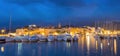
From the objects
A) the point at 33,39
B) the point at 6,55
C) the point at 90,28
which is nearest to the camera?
the point at 6,55

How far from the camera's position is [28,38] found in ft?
255

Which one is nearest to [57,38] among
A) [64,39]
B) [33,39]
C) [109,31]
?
[64,39]

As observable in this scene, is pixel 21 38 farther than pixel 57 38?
No

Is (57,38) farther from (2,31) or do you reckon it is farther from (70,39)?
(2,31)

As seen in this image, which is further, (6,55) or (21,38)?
(21,38)

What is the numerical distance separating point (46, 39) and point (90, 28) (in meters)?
121

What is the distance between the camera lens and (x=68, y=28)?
535ft

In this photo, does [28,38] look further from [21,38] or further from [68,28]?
[68,28]

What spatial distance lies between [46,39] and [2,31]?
30.1 metres

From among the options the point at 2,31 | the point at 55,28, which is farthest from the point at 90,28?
the point at 2,31

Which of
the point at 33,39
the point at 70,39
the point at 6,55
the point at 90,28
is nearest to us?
the point at 6,55

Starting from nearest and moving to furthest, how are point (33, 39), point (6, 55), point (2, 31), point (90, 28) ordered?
point (6, 55)
point (33, 39)
point (2, 31)
point (90, 28)

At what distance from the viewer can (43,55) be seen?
41094 millimetres

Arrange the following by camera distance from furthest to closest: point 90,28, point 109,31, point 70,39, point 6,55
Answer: point 90,28 → point 109,31 → point 70,39 → point 6,55
